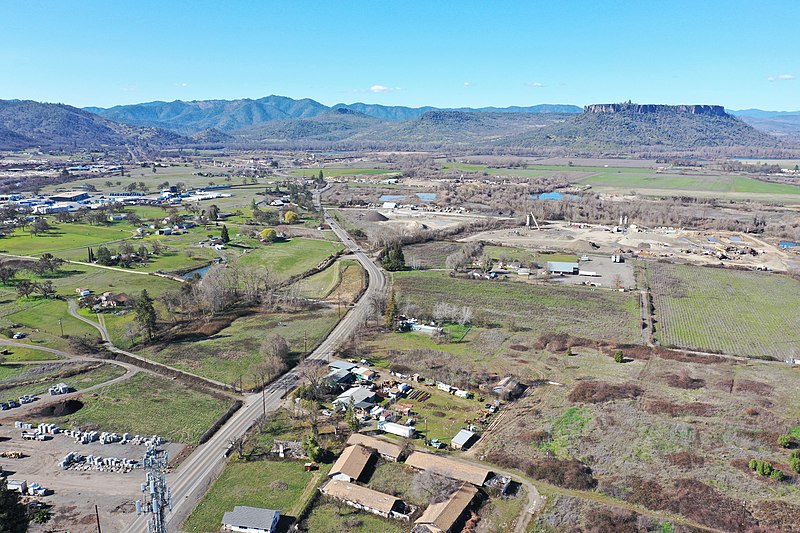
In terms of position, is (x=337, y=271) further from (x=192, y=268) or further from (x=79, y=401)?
(x=79, y=401)

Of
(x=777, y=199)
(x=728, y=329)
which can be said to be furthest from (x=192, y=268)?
(x=777, y=199)

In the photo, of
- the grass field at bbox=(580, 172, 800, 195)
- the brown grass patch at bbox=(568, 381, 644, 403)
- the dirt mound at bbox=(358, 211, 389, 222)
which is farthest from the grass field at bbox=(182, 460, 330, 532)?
the grass field at bbox=(580, 172, 800, 195)

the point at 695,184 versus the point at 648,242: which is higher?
the point at 695,184

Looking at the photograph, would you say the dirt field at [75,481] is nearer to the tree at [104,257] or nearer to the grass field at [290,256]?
the grass field at [290,256]

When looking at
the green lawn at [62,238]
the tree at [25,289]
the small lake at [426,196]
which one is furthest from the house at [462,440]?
the small lake at [426,196]

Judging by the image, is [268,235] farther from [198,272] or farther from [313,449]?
[313,449]

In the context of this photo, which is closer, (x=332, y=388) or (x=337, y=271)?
(x=332, y=388)

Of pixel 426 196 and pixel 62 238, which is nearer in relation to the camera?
pixel 62 238

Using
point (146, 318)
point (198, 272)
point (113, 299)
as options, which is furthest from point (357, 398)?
point (198, 272)
